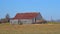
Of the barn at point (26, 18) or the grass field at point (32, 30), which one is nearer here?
the grass field at point (32, 30)

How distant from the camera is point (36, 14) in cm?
6225

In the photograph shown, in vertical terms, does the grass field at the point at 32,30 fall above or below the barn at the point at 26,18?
below

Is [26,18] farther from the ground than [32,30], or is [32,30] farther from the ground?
[26,18]

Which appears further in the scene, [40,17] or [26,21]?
[40,17]

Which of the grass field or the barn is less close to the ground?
the barn

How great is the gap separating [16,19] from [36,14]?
24.7 feet

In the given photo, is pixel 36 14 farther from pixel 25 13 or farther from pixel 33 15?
pixel 25 13

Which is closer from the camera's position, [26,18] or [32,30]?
[32,30]

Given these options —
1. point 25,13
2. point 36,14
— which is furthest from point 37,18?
point 25,13

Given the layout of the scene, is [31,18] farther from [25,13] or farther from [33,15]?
[25,13]

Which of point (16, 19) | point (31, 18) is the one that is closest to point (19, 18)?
point (16, 19)

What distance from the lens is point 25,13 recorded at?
6600 centimetres

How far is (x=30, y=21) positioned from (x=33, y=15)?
3.36 m

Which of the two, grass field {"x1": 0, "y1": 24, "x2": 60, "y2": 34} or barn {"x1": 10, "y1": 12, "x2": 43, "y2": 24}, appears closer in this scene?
grass field {"x1": 0, "y1": 24, "x2": 60, "y2": 34}
